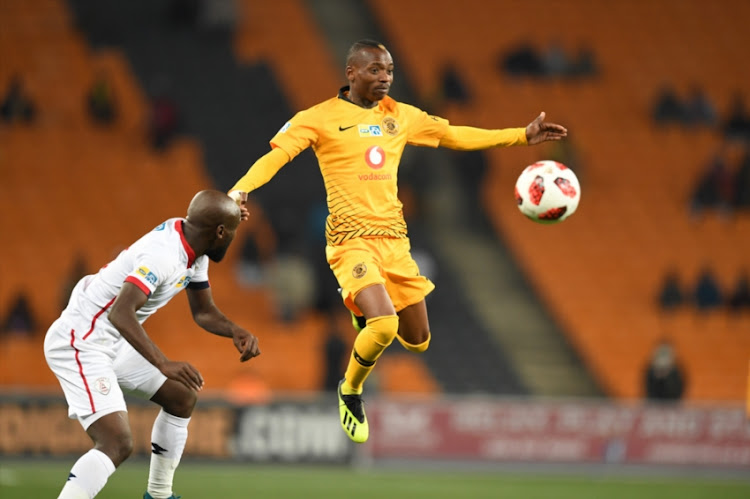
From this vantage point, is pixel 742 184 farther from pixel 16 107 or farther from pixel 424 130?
pixel 424 130

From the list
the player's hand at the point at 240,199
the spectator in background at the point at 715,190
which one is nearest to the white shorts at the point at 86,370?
the player's hand at the point at 240,199

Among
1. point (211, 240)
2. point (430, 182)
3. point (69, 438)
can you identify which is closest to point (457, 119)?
point (430, 182)

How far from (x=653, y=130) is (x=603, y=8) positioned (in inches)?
144

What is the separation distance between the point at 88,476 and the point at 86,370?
65 cm

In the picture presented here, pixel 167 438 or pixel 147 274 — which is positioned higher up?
pixel 147 274

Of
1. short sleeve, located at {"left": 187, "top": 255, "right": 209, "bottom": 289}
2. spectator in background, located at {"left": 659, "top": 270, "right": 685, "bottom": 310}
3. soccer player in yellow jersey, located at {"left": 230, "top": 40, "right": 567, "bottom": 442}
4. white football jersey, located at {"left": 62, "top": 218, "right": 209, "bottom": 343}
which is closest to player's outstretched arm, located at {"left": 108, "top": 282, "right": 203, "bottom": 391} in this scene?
white football jersey, located at {"left": 62, "top": 218, "right": 209, "bottom": 343}

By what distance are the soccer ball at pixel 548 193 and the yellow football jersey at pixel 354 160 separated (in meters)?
0.94

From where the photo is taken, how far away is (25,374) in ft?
59.0

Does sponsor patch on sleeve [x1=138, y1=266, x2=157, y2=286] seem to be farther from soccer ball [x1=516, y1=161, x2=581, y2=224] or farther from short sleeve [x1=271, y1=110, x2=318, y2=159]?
soccer ball [x1=516, y1=161, x2=581, y2=224]

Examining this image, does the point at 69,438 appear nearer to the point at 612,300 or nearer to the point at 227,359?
the point at 227,359

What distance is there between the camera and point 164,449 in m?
7.86

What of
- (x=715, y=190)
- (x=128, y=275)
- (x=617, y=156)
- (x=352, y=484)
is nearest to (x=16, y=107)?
(x=352, y=484)

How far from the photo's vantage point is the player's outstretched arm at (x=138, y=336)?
6.86 m

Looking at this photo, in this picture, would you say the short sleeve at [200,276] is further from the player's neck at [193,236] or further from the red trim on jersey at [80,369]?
the red trim on jersey at [80,369]
